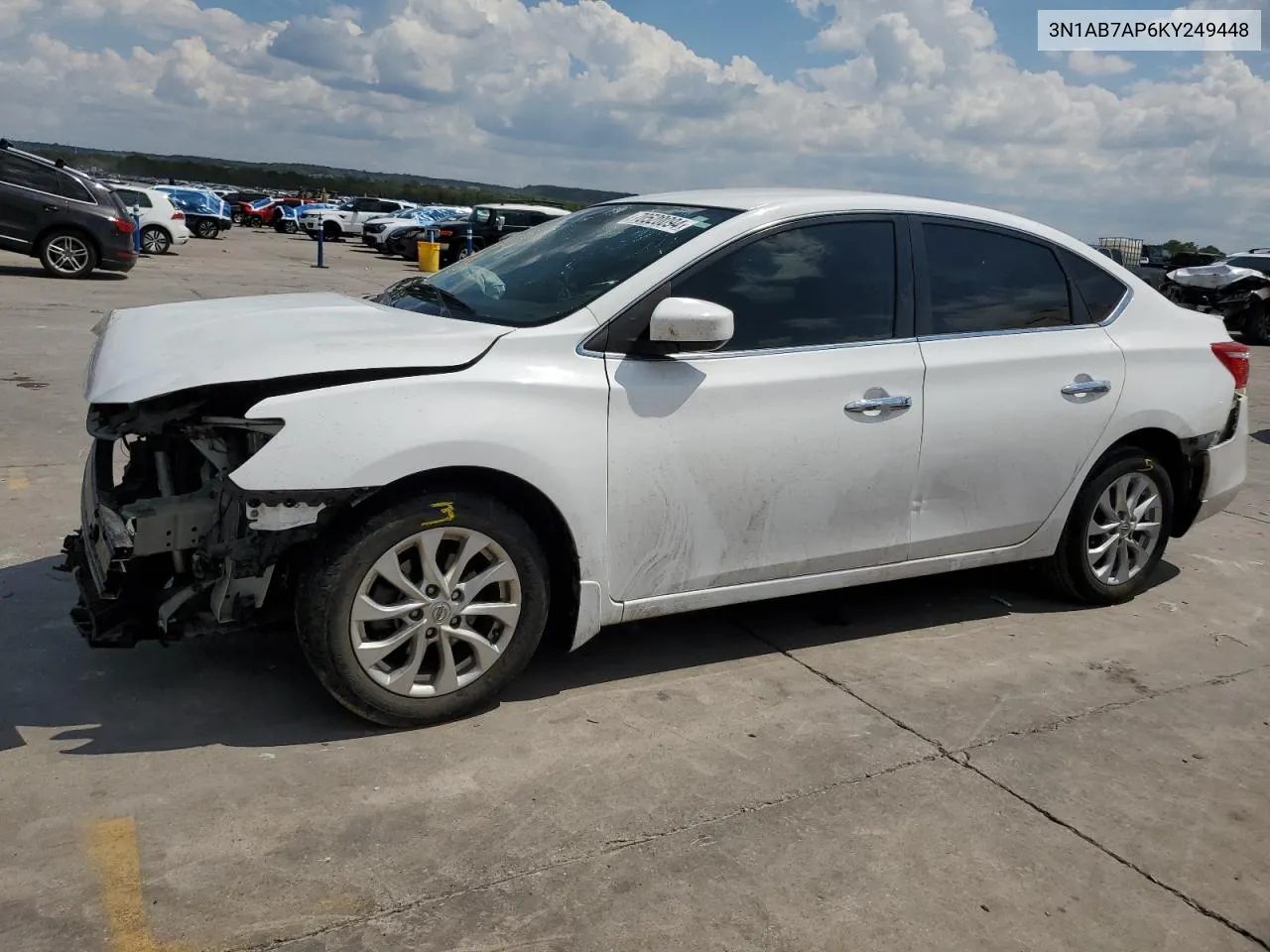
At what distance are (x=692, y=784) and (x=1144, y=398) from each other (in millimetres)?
2856

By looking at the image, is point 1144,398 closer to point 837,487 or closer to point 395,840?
point 837,487

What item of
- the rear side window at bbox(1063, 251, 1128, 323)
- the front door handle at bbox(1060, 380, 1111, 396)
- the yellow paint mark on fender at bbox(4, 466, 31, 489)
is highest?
the rear side window at bbox(1063, 251, 1128, 323)

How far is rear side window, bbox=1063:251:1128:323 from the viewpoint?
4883mm

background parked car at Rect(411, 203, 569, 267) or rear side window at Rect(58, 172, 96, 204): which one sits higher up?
rear side window at Rect(58, 172, 96, 204)

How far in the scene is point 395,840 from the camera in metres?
2.99

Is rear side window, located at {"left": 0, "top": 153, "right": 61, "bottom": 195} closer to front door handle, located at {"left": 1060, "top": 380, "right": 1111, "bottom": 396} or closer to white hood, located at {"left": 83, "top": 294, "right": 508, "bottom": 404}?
white hood, located at {"left": 83, "top": 294, "right": 508, "bottom": 404}

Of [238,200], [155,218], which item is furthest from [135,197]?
[238,200]

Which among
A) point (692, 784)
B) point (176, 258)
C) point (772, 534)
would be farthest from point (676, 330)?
point (176, 258)

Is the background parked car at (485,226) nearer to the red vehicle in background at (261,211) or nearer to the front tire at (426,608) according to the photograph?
the red vehicle in background at (261,211)

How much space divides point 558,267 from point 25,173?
15611 mm

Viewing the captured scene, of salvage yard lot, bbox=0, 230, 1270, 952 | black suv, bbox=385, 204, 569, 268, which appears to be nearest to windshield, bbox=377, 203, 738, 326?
salvage yard lot, bbox=0, 230, 1270, 952

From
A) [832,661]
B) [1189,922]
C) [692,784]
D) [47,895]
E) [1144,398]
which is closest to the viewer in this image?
[47,895]

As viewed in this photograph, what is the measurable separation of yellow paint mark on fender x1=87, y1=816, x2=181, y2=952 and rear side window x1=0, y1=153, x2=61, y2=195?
1641cm

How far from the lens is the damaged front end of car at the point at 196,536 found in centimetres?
329
